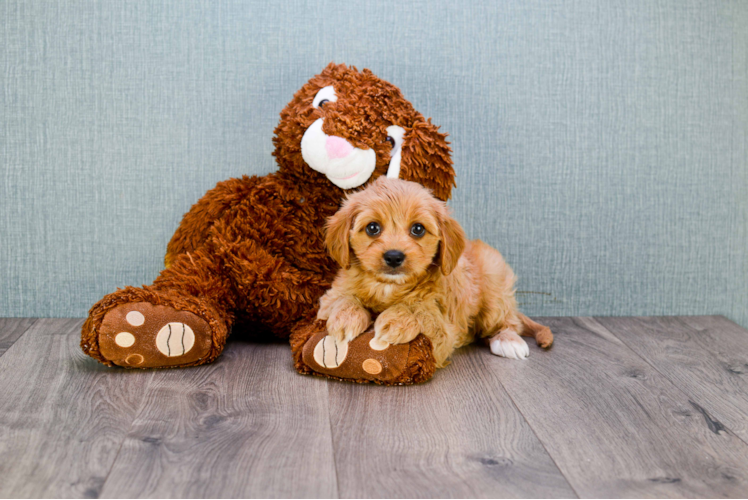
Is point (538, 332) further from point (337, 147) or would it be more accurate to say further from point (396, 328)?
point (337, 147)

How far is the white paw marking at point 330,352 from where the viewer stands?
152cm

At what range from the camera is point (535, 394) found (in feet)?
4.96

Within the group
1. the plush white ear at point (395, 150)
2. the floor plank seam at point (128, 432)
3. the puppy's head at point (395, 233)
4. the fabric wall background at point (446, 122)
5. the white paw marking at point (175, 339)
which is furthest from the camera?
the fabric wall background at point (446, 122)

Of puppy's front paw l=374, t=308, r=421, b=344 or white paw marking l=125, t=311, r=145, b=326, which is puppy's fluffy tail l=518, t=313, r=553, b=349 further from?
white paw marking l=125, t=311, r=145, b=326

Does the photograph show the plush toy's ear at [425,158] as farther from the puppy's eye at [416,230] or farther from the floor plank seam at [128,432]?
the floor plank seam at [128,432]

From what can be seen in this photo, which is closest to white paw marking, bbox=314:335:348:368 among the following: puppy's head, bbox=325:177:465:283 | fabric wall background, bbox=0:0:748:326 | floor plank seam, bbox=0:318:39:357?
puppy's head, bbox=325:177:465:283

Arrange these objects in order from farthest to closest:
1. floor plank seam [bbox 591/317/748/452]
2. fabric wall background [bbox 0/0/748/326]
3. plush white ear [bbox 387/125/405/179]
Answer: fabric wall background [bbox 0/0/748/326] → plush white ear [bbox 387/125/405/179] → floor plank seam [bbox 591/317/748/452]

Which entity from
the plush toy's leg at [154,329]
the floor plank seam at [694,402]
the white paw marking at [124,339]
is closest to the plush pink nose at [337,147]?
the plush toy's leg at [154,329]

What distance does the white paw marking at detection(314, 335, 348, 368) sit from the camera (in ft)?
4.98

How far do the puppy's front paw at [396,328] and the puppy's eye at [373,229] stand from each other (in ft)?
0.64

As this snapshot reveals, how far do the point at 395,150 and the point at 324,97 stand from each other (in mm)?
229

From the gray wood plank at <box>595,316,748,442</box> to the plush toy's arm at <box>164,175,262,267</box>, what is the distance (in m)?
1.19

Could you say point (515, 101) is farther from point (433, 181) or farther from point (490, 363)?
point (490, 363)

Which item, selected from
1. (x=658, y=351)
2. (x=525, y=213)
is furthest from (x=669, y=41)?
(x=658, y=351)
